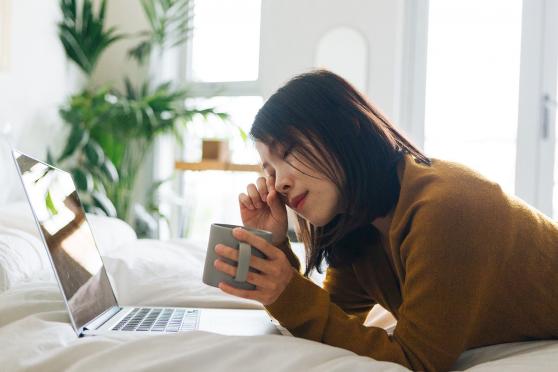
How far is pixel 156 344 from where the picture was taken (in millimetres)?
690

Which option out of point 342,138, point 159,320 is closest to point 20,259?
point 159,320

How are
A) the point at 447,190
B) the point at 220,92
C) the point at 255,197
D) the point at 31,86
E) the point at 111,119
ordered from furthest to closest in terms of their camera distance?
the point at 220,92, the point at 111,119, the point at 31,86, the point at 255,197, the point at 447,190

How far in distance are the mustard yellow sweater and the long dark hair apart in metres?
0.05

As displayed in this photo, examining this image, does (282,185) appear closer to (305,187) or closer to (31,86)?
(305,187)

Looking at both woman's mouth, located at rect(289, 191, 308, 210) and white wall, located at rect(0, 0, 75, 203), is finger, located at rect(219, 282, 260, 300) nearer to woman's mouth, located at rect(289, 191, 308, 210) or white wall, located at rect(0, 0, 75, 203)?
woman's mouth, located at rect(289, 191, 308, 210)

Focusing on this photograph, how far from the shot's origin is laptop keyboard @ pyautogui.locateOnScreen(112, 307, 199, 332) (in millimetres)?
865

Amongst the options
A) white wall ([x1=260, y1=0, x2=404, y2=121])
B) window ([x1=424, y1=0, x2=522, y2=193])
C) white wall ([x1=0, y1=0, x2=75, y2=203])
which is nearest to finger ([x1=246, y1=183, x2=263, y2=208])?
white wall ([x1=0, y1=0, x2=75, y2=203])

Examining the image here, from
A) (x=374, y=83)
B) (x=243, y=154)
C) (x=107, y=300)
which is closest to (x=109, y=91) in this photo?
(x=243, y=154)

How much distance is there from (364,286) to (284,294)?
0.31 m

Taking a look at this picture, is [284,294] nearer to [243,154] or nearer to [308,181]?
[308,181]

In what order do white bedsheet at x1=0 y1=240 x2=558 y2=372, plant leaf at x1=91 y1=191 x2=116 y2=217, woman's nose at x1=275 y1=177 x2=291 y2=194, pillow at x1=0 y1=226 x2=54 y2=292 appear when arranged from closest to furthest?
white bedsheet at x1=0 y1=240 x2=558 y2=372 → woman's nose at x1=275 y1=177 x2=291 y2=194 → pillow at x1=0 y1=226 x2=54 y2=292 → plant leaf at x1=91 y1=191 x2=116 y2=217

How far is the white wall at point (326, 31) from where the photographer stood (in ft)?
10.4


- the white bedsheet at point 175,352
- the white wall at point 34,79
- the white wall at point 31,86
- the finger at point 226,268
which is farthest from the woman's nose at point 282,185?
the white wall at point 34,79

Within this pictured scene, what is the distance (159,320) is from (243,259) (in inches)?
8.9
